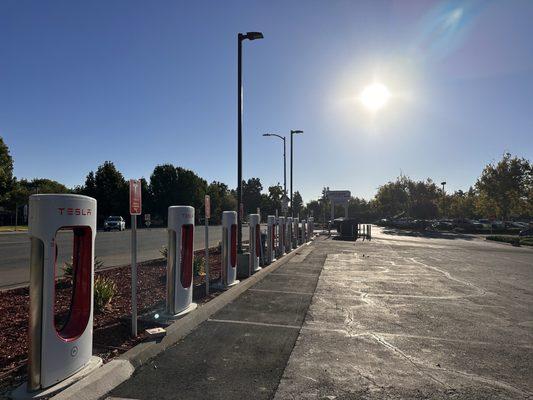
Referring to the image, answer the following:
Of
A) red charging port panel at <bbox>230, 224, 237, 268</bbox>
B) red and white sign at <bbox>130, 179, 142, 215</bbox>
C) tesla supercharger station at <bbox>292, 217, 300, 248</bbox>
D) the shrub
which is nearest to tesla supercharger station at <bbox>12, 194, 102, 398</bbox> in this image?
red and white sign at <bbox>130, 179, 142, 215</bbox>

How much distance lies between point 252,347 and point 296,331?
3.26ft

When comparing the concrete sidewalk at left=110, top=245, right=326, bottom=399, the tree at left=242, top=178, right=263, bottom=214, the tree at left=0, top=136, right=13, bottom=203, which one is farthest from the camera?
the tree at left=242, top=178, right=263, bottom=214

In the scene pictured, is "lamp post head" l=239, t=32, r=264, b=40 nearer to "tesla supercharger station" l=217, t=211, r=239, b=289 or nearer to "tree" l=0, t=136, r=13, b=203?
"tesla supercharger station" l=217, t=211, r=239, b=289

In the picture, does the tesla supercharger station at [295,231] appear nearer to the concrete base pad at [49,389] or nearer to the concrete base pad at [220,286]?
the concrete base pad at [220,286]

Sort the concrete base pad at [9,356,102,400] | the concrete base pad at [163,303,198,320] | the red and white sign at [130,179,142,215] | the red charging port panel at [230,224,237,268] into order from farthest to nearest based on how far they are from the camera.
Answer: the red charging port panel at [230,224,237,268] → the concrete base pad at [163,303,198,320] → the red and white sign at [130,179,142,215] → the concrete base pad at [9,356,102,400]

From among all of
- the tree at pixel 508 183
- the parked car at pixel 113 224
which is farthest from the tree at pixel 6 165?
the tree at pixel 508 183

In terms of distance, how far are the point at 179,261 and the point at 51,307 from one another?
277 centimetres

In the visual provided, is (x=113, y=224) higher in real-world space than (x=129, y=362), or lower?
higher

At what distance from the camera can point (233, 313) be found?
23.5 feet

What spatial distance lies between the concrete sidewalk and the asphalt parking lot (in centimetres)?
1

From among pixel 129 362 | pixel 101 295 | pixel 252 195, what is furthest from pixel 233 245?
pixel 252 195

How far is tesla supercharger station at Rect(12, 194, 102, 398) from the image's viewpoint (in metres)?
3.60

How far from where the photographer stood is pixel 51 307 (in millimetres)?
3672

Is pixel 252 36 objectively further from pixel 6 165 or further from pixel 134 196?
pixel 6 165
